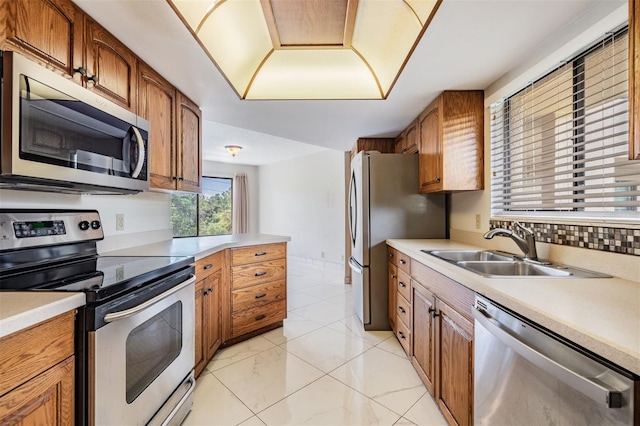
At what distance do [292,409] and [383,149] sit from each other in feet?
9.69

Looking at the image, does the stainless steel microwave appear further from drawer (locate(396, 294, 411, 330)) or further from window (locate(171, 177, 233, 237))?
window (locate(171, 177, 233, 237))

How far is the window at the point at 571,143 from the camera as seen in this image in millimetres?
1176

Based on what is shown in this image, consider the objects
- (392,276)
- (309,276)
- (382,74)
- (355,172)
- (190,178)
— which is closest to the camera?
(382,74)

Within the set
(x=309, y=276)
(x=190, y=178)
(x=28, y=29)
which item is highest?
(x=28, y=29)

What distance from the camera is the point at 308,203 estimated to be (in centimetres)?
588

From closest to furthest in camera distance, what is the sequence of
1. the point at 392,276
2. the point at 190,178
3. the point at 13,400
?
the point at 13,400 < the point at 190,178 < the point at 392,276

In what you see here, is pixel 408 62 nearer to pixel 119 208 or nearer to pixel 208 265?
pixel 208 265

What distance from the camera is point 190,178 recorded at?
7.67ft

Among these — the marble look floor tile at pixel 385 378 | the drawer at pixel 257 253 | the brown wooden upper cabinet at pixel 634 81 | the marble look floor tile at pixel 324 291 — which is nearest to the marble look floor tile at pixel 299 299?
the marble look floor tile at pixel 324 291

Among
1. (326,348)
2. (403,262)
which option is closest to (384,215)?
(403,262)

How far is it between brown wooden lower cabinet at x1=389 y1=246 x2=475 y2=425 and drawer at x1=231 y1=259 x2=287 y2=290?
126 centimetres

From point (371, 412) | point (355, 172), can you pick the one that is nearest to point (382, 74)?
point (355, 172)

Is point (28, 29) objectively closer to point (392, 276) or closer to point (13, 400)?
point (13, 400)

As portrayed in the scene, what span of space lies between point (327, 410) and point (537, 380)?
1.15m
